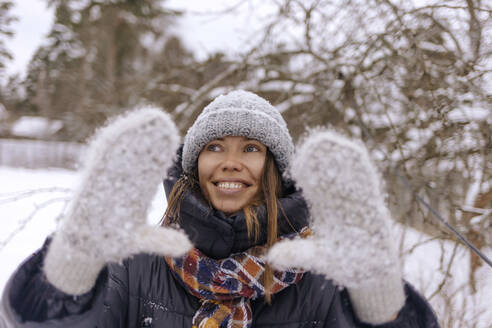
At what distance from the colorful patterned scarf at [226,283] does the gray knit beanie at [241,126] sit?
16.1 inches

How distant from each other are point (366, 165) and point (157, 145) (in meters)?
0.53

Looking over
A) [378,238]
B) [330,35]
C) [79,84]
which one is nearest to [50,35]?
[79,84]

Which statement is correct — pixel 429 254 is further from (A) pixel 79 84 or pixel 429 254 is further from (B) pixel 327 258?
(A) pixel 79 84

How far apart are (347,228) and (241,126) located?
0.60m

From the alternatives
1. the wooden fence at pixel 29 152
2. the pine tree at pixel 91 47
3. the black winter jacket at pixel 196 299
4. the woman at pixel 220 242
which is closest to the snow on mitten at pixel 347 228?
the woman at pixel 220 242

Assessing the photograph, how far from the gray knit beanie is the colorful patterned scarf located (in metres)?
0.41

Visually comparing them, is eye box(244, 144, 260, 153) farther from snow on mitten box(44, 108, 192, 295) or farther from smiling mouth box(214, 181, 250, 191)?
snow on mitten box(44, 108, 192, 295)

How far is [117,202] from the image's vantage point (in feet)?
2.73

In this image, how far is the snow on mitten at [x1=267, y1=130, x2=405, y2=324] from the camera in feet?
2.74

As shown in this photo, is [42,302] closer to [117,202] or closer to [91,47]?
[117,202]

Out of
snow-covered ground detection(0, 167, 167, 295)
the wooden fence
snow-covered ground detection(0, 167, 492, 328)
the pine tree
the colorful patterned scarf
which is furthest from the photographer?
the wooden fence

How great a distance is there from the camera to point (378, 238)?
2.78 ft

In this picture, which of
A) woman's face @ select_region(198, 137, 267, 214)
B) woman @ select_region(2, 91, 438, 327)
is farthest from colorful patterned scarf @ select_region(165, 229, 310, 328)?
woman's face @ select_region(198, 137, 267, 214)

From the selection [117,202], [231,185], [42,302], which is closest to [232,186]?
[231,185]
